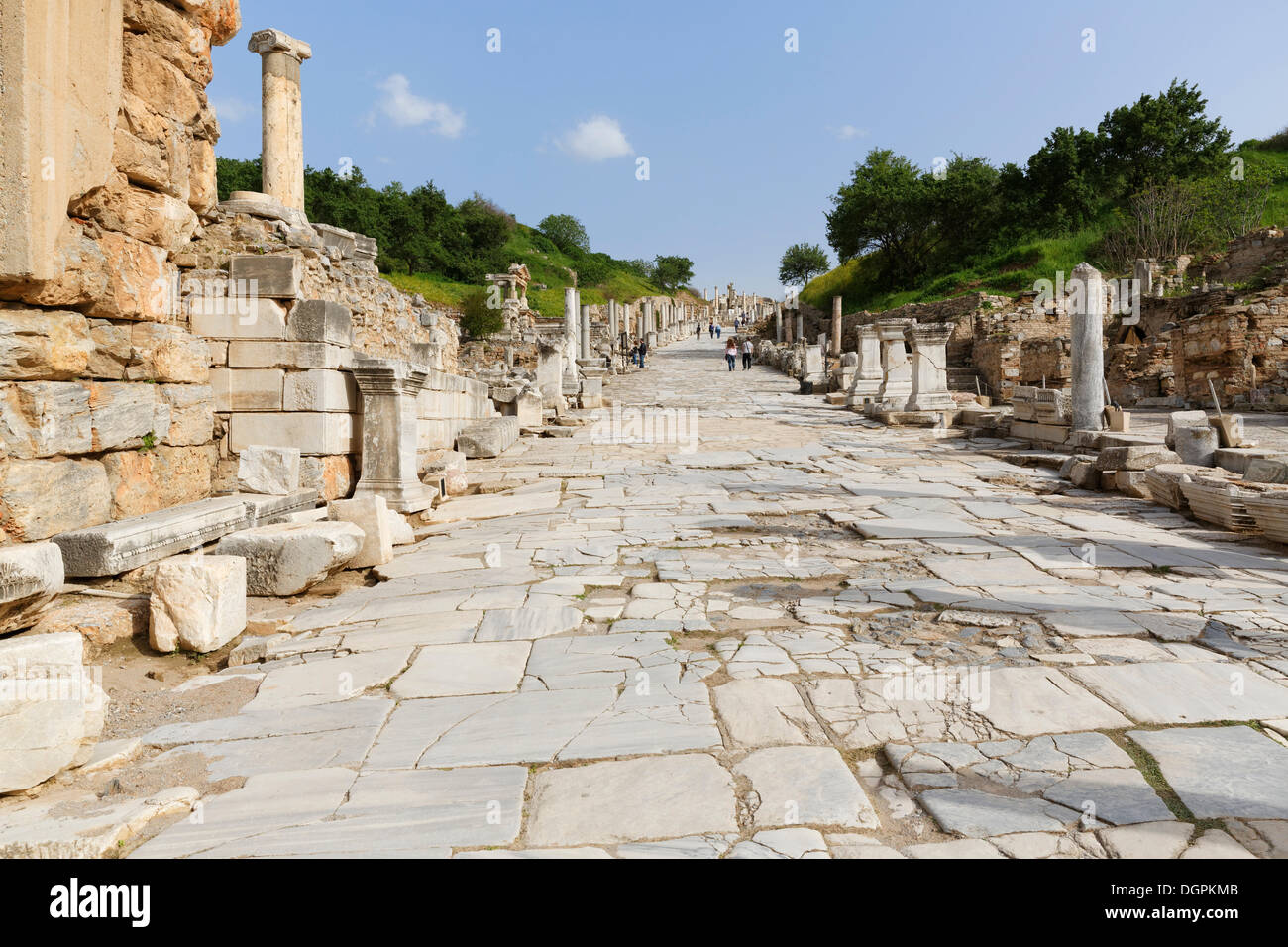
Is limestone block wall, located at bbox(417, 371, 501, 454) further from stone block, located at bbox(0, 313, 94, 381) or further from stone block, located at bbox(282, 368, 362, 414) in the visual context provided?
stone block, located at bbox(0, 313, 94, 381)

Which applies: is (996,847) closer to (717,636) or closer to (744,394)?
(717,636)

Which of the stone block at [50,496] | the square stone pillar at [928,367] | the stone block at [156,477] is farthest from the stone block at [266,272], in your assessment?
the square stone pillar at [928,367]

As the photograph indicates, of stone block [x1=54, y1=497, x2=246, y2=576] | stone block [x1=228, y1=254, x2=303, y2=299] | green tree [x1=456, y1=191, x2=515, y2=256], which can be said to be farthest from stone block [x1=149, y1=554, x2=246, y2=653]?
green tree [x1=456, y1=191, x2=515, y2=256]

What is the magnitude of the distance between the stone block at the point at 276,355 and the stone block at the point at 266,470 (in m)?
0.99

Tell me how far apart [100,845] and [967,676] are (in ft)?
10.4

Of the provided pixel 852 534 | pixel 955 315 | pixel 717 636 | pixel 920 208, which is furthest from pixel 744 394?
pixel 920 208

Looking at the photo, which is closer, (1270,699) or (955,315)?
(1270,699)

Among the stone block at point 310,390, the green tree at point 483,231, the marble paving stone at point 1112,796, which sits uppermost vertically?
the green tree at point 483,231

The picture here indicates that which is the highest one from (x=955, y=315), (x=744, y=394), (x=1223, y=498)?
(x=955, y=315)

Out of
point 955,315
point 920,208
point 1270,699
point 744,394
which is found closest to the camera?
point 1270,699

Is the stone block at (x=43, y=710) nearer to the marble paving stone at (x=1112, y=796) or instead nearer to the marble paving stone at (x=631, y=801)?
the marble paving stone at (x=631, y=801)

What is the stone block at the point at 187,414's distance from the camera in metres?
5.46

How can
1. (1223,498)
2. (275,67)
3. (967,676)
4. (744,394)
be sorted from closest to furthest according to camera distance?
(967,676), (1223,498), (275,67), (744,394)
